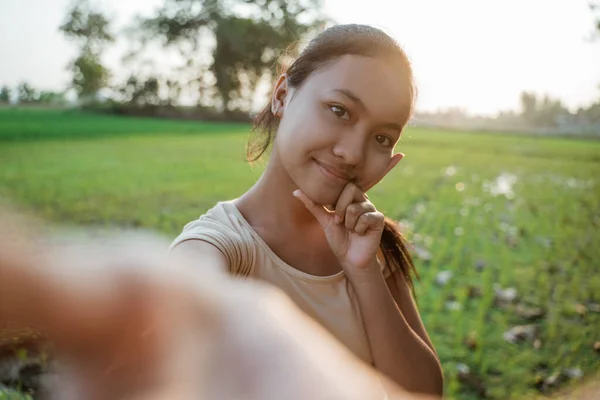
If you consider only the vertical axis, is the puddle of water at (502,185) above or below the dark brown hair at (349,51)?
below

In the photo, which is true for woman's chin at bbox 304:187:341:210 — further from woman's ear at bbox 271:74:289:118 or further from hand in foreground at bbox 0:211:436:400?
hand in foreground at bbox 0:211:436:400

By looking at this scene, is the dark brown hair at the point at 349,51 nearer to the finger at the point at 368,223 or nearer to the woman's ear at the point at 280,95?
the woman's ear at the point at 280,95

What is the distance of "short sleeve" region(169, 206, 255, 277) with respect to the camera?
1.03 meters

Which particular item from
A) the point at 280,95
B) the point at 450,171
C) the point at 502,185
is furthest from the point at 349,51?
the point at 450,171

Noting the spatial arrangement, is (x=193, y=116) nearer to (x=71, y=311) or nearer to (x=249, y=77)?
(x=249, y=77)

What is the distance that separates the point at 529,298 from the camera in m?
3.68

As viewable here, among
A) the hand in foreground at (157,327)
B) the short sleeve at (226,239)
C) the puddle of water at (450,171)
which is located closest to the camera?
the hand in foreground at (157,327)

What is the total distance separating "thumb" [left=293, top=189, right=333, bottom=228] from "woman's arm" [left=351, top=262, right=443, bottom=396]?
0.13 metres

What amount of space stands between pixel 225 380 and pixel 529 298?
143 inches

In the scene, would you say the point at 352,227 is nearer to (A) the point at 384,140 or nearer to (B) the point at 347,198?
(B) the point at 347,198

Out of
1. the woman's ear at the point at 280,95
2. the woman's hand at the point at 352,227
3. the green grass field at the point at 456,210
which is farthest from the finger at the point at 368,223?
the green grass field at the point at 456,210

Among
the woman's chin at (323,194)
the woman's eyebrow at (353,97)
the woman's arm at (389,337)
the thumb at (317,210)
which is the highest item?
the woman's eyebrow at (353,97)

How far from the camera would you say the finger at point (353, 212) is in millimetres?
1191

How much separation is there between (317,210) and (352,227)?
82 mm
